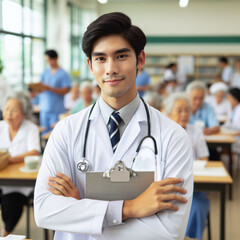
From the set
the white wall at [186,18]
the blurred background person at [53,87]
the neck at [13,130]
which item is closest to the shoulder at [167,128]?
the neck at [13,130]

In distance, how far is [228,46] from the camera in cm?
1153

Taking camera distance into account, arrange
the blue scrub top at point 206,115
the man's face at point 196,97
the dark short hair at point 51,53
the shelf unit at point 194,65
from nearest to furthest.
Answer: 1. the man's face at point 196,97
2. the blue scrub top at point 206,115
3. the dark short hair at point 51,53
4. the shelf unit at point 194,65

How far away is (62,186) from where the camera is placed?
1.35 m

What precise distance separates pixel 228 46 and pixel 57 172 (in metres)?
11.1

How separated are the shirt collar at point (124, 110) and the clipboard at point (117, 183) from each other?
215 mm

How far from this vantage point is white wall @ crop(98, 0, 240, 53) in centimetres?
1138

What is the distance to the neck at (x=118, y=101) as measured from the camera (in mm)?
1385

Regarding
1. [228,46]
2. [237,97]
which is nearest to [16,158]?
[237,97]

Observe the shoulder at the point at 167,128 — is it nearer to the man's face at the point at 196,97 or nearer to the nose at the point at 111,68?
the nose at the point at 111,68

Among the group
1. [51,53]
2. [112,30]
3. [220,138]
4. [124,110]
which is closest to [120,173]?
[124,110]

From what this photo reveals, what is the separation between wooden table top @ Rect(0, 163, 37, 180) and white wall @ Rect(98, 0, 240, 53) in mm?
9306

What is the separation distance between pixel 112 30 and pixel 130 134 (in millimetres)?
386

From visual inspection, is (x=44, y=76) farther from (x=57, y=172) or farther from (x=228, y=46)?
(x=228, y=46)

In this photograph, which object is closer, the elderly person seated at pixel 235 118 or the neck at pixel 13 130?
the neck at pixel 13 130
